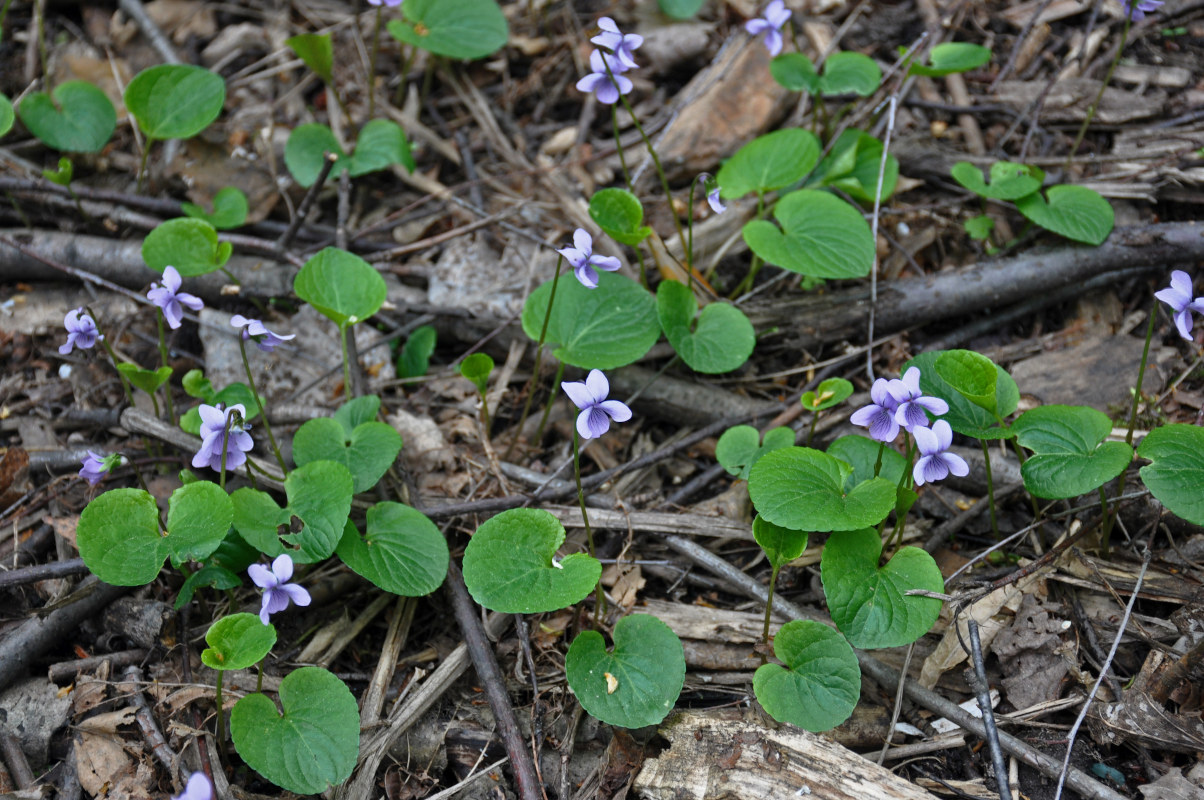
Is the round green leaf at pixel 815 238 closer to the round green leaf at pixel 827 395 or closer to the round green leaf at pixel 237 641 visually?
the round green leaf at pixel 827 395

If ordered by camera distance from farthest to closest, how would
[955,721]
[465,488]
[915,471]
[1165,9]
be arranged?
1. [1165,9]
2. [465,488]
3. [955,721]
4. [915,471]

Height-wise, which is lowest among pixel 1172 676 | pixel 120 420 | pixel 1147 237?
pixel 1172 676

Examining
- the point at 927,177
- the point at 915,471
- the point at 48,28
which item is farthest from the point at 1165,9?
the point at 48,28

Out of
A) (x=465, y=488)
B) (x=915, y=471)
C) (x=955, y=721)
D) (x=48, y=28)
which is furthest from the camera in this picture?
(x=48, y=28)

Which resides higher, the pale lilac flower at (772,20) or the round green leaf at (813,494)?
the pale lilac flower at (772,20)

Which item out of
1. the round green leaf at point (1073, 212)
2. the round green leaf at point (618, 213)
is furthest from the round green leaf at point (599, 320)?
the round green leaf at point (1073, 212)

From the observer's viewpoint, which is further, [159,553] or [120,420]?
[120,420]

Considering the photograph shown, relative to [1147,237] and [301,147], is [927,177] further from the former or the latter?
[301,147]
